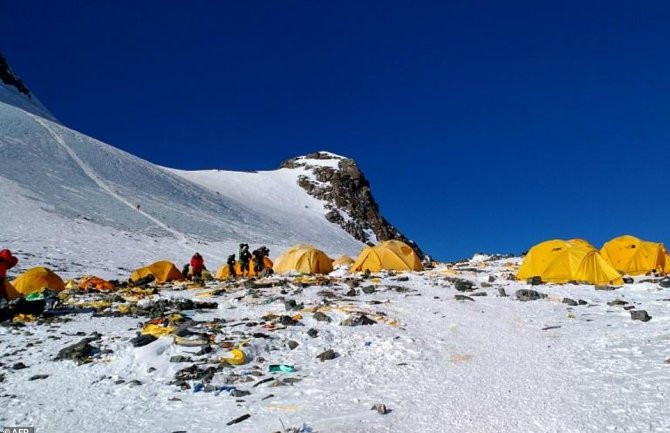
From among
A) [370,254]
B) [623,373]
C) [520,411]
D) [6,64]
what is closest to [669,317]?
[623,373]

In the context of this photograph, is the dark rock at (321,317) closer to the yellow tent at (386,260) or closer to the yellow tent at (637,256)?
the yellow tent at (386,260)

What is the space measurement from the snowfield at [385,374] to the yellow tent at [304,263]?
13.2 m

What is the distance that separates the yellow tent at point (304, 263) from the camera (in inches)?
1104

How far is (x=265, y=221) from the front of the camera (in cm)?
8062

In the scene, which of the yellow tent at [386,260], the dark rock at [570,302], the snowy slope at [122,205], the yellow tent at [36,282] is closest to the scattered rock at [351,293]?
the dark rock at [570,302]

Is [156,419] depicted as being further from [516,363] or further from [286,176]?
[286,176]

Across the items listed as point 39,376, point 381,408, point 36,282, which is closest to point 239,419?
point 381,408

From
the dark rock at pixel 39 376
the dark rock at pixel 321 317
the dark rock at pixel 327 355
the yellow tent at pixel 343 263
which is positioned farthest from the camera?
the yellow tent at pixel 343 263

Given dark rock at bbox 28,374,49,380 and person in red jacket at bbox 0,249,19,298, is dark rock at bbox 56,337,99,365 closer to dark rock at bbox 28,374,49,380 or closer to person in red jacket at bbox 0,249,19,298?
dark rock at bbox 28,374,49,380

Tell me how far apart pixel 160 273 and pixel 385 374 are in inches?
855

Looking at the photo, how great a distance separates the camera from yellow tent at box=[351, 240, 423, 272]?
2719 centimetres

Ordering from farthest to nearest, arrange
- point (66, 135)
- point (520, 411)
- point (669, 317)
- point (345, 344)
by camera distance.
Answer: point (66, 135) < point (669, 317) < point (345, 344) < point (520, 411)

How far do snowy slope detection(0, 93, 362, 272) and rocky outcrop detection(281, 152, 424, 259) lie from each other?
7.00m

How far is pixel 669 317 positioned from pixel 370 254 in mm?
16400
